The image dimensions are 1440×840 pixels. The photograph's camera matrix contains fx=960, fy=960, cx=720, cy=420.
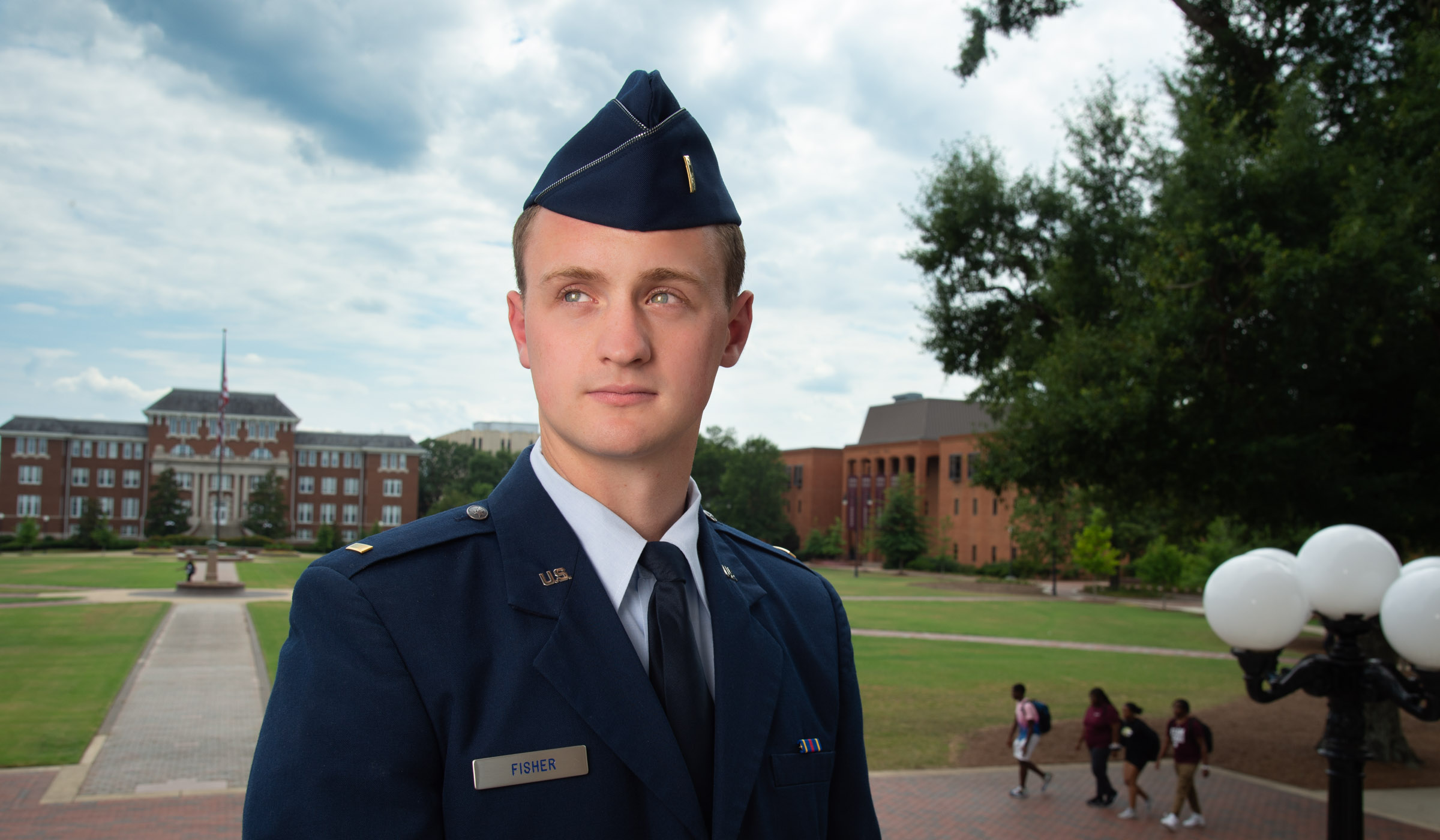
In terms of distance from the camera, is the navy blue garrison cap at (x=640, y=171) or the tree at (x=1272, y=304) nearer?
the navy blue garrison cap at (x=640, y=171)

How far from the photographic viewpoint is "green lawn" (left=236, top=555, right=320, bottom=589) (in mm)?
45344

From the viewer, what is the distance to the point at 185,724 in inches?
632

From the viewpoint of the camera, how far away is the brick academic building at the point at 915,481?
77.0 metres

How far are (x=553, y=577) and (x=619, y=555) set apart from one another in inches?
5.7

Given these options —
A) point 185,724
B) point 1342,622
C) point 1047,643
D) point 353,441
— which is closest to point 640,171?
point 1342,622

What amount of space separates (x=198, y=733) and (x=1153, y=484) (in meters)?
15.6

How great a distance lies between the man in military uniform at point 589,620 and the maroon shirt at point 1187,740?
11.8 meters

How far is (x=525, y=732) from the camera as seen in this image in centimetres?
169

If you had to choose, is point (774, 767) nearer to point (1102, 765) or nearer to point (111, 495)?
point (1102, 765)

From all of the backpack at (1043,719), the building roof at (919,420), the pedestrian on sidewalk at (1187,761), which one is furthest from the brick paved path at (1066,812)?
the building roof at (919,420)

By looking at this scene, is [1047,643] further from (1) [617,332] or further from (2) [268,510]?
(2) [268,510]

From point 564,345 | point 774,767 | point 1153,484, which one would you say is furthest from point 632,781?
point 1153,484

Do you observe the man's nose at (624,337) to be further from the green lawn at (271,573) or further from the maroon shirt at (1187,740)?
the green lawn at (271,573)

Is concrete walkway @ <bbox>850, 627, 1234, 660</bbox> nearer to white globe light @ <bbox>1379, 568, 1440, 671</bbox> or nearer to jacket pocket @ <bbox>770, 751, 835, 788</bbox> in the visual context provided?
white globe light @ <bbox>1379, 568, 1440, 671</bbox>
